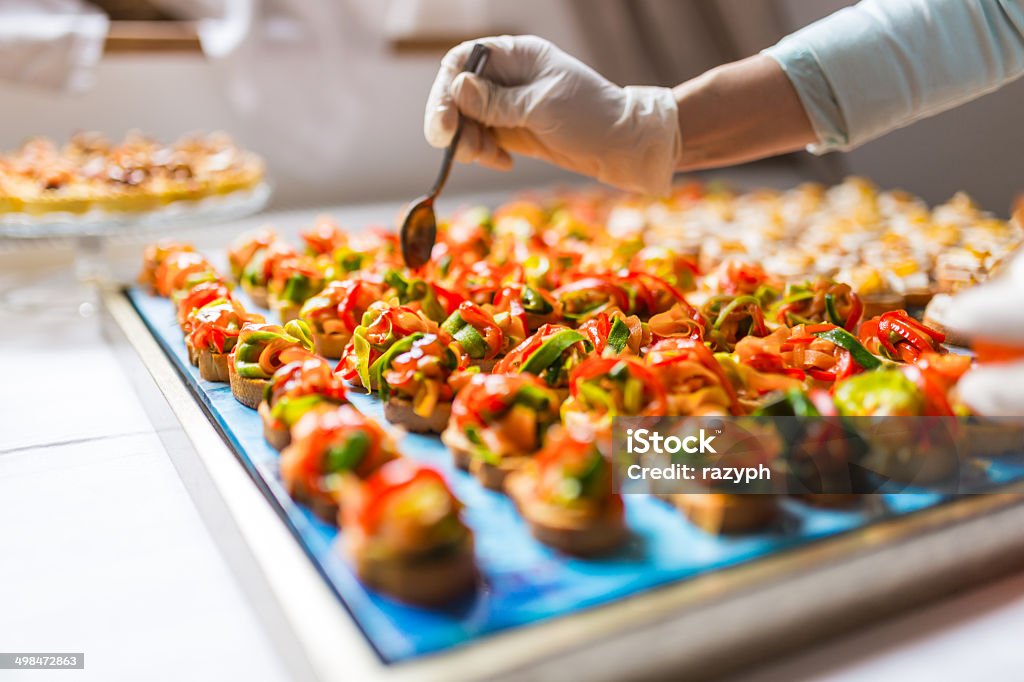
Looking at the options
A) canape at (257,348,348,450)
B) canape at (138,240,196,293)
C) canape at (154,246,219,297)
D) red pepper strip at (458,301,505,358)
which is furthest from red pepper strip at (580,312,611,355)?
canape at (138,240,196,293)

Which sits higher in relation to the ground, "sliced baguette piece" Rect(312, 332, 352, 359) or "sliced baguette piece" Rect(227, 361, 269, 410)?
"sliced baguette piece" Rect(227, 361, 269, 410)

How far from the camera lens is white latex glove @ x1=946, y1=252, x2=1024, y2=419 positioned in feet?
2.53

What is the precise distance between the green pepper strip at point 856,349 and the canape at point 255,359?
0.68m

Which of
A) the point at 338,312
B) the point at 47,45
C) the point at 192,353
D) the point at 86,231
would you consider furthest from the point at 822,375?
the point at 47,45

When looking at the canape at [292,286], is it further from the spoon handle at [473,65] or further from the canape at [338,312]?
the spoon handle at [473,65]

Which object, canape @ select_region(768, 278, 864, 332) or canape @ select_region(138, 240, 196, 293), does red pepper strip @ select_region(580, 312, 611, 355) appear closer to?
canape @ select_region(768, 278, 864, 332)

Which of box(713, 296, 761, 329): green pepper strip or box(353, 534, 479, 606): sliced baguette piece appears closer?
box(353, 534, 479, 606): sliced baguette piece

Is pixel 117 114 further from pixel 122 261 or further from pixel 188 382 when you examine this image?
pixel 188 382

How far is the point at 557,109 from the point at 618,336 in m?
0.51

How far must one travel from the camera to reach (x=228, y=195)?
2.02m

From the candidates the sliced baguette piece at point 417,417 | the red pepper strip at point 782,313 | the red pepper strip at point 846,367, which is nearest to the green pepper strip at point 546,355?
the sliced baguette piece at point 417,417

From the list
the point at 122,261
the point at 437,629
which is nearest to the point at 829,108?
the point at 437,629

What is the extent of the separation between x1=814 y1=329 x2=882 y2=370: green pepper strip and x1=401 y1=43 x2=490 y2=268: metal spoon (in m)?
0.67

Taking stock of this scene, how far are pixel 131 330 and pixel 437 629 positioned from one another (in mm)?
1045
